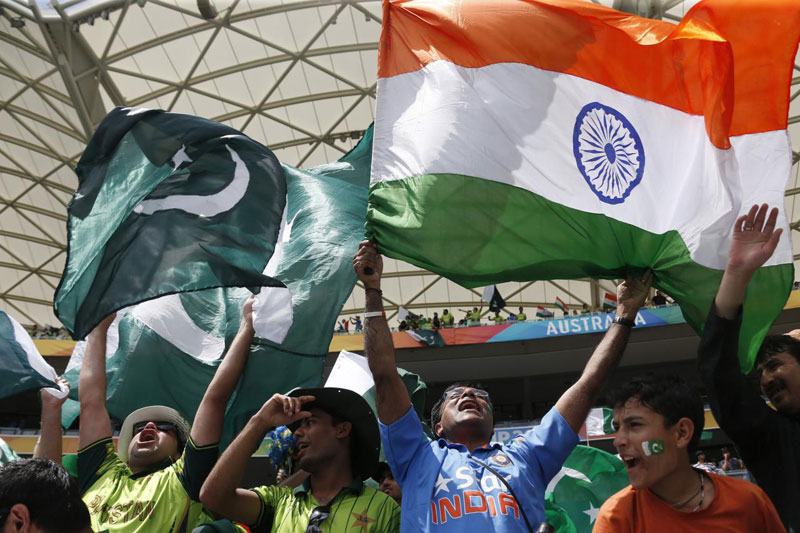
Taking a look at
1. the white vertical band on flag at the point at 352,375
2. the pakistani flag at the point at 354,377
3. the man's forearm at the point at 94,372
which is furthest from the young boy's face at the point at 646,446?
the man's forearm at the point at 94,372

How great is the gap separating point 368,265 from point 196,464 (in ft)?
4.23

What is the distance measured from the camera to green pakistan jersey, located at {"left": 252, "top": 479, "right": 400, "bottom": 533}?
12.3ft

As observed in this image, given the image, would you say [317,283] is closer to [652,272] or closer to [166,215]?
[166,215]

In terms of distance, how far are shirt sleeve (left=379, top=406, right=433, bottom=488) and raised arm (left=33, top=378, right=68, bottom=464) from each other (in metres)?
2.01

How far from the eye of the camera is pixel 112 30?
2153cm

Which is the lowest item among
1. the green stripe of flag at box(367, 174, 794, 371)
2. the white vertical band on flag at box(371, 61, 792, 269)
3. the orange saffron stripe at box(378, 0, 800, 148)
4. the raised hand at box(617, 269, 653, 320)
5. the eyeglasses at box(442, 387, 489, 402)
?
the eyeglasses at box(442, 387, 489, 402)

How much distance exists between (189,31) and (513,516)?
20169 millimetres

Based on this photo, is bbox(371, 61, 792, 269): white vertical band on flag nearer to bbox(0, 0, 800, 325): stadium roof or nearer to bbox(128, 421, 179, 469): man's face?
bbox(128, 421, 179, 469): man's face

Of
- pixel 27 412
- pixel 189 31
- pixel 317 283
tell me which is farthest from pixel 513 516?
pixel 27 412

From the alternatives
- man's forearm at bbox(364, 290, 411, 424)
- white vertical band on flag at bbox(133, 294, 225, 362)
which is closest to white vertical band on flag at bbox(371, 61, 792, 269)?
man's forearm at bbox(364, 290, 411, 424)

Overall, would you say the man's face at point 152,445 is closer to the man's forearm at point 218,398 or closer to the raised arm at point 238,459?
the man's forearm at point 218,398

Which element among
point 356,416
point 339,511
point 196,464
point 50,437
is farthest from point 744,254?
point 50,437

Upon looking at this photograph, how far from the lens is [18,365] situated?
17.0 ft

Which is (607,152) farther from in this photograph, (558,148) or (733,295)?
(733,295)
